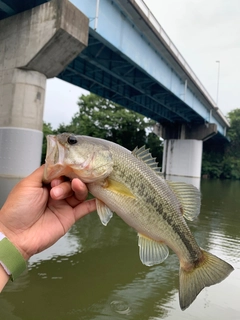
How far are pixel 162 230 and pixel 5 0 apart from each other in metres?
14.2

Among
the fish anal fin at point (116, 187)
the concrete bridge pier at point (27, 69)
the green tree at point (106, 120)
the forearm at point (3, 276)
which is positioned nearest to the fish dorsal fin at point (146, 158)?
the fish anal fin at point (116, 187)

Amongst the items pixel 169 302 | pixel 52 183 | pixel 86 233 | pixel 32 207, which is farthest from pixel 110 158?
pixel 86 233

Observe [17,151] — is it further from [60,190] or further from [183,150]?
[183,150]

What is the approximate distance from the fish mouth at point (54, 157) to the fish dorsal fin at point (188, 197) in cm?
109

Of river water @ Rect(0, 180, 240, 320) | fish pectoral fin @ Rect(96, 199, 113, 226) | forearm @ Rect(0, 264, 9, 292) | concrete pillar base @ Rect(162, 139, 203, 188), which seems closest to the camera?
forearm @ Rect(0, 264, 9, 292)

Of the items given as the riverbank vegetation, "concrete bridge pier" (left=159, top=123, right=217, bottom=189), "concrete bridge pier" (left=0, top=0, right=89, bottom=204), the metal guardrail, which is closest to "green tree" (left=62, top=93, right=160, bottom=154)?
the riverbank vegetation

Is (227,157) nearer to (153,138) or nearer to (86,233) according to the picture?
(153,138)

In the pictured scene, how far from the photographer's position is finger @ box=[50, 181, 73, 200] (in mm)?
2381

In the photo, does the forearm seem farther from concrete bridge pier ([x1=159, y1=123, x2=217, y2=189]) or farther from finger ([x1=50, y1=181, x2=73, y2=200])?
concrete bridge pier ([x1=159, y1=123, x2=217, y2=189])

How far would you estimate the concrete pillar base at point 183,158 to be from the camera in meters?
40.6

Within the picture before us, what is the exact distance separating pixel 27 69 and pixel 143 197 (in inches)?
520

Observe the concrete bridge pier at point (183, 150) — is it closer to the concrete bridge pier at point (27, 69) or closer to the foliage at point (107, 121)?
the foliage at point (107, 121)

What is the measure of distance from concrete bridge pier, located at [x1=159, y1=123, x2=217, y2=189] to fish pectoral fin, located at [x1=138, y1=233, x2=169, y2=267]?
3697 cm

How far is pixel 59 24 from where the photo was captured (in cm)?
1248
